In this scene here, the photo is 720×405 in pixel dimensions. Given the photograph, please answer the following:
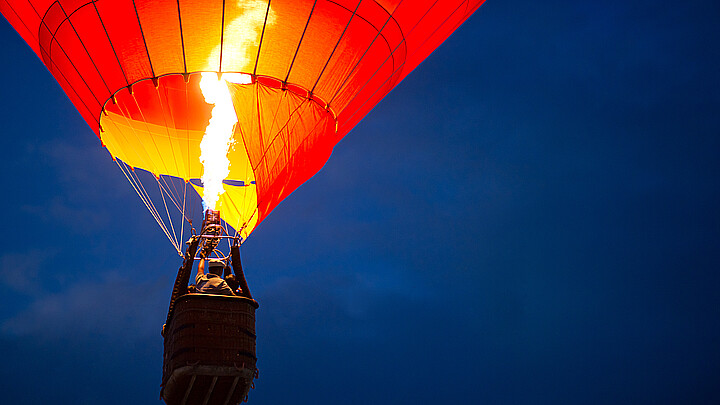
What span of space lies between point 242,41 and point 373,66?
1119 millimetres

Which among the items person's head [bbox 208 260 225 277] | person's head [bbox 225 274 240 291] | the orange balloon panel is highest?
the orange balloon panel

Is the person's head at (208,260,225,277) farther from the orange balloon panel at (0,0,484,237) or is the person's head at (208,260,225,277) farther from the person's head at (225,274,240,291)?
the orange balloon panel at (0,0,484,237)

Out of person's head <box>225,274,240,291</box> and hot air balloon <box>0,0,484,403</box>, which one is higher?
hot air balloon <box>0,0,484,403</box>

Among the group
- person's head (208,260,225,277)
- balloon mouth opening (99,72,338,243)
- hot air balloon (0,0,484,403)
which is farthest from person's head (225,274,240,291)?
balloon mouth opening (99,72,338,243)

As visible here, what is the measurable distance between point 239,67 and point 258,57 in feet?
0.53

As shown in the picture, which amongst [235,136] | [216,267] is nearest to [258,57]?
[216,267]

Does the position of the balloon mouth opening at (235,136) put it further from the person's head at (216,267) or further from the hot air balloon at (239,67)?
the person's head at (216,267)

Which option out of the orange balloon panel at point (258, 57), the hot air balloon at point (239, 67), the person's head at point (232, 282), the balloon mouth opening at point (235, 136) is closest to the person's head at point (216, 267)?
the person's head at point (232, 282)

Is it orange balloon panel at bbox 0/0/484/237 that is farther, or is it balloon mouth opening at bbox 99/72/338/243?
balloon mouth opening at bbox 99/72/338/243

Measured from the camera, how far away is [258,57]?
4535 mm

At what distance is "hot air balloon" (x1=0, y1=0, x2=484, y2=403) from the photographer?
170 inches

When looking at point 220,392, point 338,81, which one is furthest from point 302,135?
point 220,392

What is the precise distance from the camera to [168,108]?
6234 mm

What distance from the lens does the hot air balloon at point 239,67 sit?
4.32 meters
